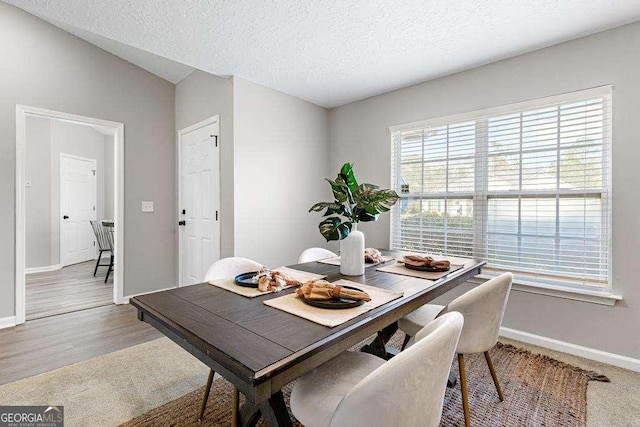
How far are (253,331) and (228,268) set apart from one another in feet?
3.25

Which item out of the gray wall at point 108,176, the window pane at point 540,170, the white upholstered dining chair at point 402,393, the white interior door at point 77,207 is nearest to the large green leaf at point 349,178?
the white upholstered dining chair at point 402,393

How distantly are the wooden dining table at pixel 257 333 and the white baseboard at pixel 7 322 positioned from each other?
2.68 metres

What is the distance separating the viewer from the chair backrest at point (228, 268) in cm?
186

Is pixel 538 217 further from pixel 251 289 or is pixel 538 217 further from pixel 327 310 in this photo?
pixel 251 289

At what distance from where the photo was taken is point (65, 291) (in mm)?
4062

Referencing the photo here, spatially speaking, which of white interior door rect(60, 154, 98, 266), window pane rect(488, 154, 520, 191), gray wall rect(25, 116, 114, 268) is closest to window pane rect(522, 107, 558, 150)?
window pane rect(488, 154, 520, 191)

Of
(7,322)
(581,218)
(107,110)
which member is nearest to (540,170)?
(581,218)

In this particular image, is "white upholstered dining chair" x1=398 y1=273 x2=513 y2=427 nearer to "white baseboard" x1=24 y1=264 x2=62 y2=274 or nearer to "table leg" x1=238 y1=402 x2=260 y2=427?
"table leg" x1=238 y1=402 x2=260 y2=427

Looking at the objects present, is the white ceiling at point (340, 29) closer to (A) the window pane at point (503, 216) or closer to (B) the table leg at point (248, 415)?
(A) the window pane at point (503, 216)

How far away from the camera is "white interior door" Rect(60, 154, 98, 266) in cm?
571

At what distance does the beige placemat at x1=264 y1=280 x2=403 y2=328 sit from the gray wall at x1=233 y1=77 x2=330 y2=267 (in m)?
1.87

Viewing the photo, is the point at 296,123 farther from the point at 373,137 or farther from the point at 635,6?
the point at 635,6

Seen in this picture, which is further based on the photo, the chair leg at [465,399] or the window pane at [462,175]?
the window pane at [462,175]

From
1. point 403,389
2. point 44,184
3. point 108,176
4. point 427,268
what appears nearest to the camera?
point 403,389
